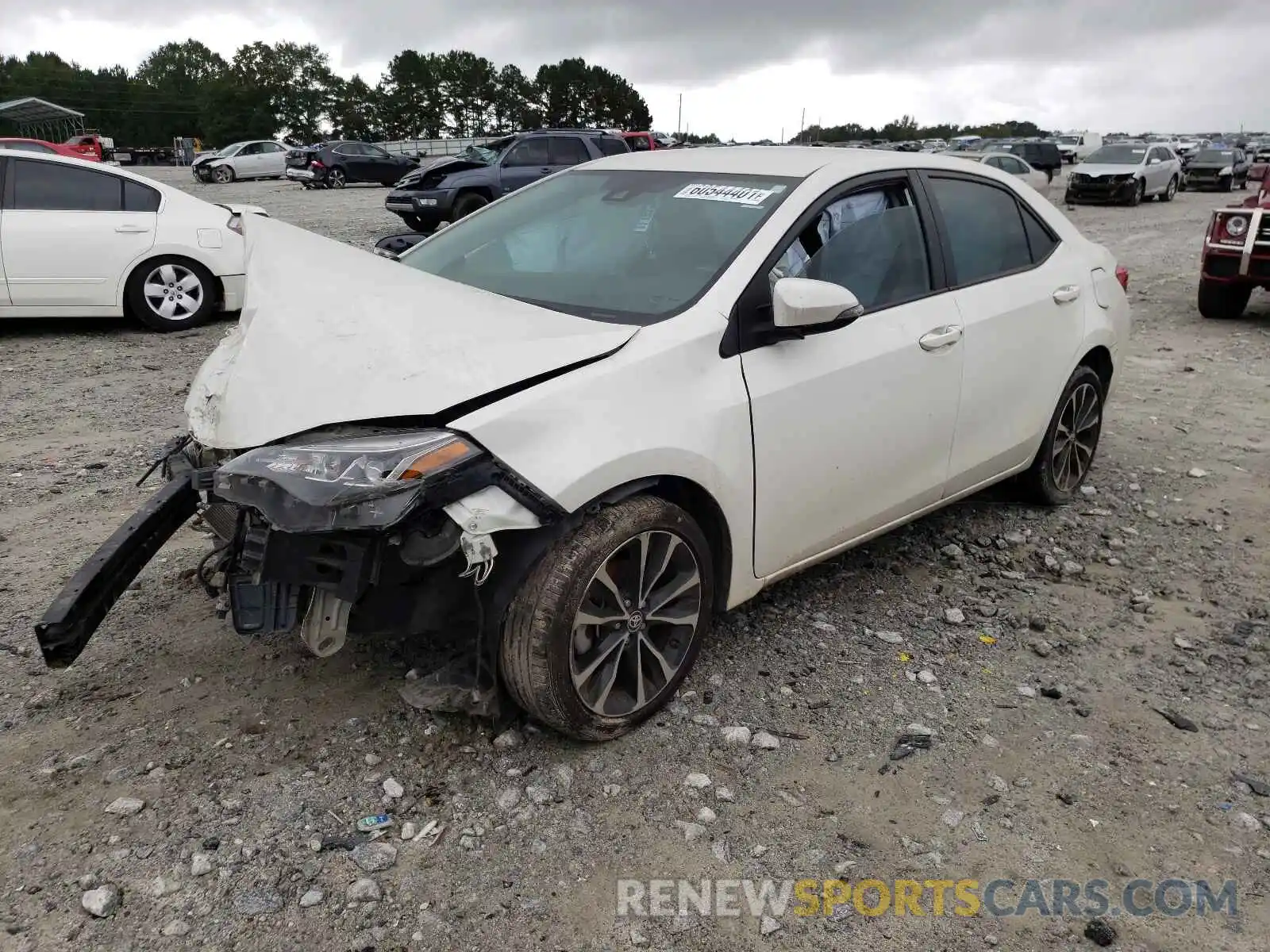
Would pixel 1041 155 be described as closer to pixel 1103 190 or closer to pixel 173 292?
pixel 1103 190

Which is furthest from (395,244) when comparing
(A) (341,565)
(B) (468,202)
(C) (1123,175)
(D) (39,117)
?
(D) (39,117)

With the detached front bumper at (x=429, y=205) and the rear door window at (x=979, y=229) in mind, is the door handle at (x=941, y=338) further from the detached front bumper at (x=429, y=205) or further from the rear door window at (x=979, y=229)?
the detached front bumper at (x=429, y=205)

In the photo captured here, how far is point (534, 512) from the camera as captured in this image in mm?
2473

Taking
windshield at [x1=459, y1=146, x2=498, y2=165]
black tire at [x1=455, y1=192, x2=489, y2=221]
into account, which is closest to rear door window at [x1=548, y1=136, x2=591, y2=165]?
windshield at [x1=459, y1=146, x2=498, y2=165]

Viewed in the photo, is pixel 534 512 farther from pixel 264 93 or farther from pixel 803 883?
pixel 264 93

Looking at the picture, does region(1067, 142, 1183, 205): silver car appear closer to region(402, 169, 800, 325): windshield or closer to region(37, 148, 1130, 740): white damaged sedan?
region(37, 148, 1130, 740): white damaged sedan

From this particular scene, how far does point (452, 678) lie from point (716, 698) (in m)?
0.86

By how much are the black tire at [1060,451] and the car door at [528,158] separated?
13.5 m

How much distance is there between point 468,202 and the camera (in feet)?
53.8

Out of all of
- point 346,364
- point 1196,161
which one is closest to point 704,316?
point 346,364

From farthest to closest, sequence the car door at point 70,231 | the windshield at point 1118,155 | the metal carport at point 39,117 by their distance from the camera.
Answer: the metal carport at point 39,117, the windshield at point 1118,155, the car door at point 70,231

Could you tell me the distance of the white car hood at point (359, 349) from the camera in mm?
2521

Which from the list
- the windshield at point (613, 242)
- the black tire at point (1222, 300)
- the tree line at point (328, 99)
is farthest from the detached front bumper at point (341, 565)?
the tree line at point (328, 99)

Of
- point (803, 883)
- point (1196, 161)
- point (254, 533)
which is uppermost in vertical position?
point (1196, 161)
